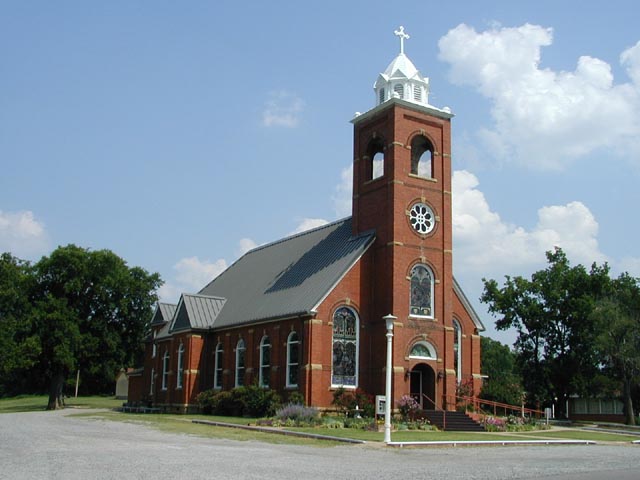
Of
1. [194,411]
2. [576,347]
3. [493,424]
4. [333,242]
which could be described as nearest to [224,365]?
[194,411]

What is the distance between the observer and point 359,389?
1422 inches

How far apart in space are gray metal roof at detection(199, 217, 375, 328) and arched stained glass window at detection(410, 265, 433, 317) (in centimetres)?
303

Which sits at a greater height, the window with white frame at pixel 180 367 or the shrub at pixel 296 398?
the window with white frame at pixel 180 367

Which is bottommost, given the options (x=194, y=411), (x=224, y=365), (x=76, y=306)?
(x=194, y=411)

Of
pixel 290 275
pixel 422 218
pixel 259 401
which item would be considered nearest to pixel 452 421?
pixel 259 401

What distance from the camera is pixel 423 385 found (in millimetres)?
37750

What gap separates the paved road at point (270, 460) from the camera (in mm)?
14070

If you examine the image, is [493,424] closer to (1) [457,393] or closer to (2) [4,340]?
(1) [457,393]

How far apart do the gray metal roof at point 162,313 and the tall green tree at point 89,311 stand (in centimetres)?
307

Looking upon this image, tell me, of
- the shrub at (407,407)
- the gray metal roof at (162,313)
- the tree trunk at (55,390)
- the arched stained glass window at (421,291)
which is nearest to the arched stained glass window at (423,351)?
the arched stained glass window at (421,291)

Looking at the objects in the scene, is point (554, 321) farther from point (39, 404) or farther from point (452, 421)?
point (39, 404)

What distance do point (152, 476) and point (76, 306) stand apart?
147 feet

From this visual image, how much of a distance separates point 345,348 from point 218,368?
1142cm

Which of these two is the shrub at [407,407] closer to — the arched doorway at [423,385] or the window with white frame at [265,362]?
the arched doorway at [423,385]
